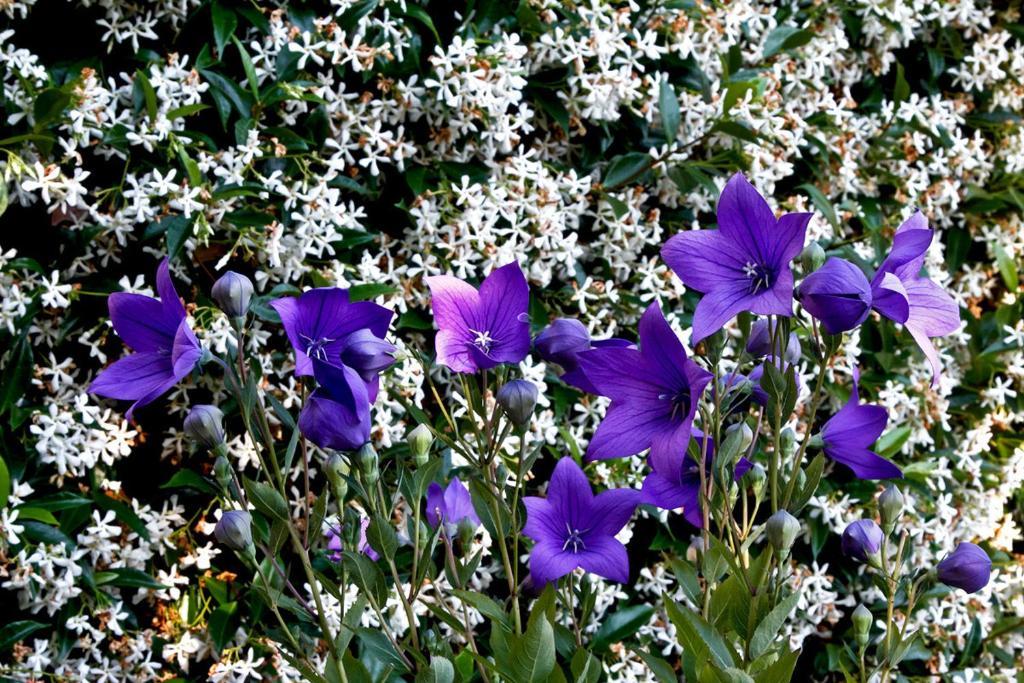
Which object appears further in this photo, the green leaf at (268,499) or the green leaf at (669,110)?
the green leaf at (669,110)

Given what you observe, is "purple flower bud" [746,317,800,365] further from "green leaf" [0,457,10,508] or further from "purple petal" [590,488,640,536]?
"green leaf" [0,457,10,508]

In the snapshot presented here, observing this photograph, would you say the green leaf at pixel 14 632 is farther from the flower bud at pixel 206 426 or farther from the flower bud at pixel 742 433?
the flower bud at pixel 742 433

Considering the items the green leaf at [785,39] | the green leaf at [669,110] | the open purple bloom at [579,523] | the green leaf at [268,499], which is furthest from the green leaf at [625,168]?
the green leaf at [268,499]

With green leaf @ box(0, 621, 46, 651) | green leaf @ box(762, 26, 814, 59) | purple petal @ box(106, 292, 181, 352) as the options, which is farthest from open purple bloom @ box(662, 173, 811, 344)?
green leaf @ box(762, 26, 814, 59)

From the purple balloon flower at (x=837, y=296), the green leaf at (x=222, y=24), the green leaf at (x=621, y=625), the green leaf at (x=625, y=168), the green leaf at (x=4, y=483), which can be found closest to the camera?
the purple balloon flower at (x=837, y=296)

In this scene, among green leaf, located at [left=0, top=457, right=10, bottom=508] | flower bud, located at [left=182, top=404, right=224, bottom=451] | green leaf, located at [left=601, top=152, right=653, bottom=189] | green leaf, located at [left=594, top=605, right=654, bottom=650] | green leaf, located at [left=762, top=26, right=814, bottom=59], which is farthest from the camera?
green leaf, located at [left=762, top=26, right=814, bottom=59]

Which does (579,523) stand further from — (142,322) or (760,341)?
(142,322)

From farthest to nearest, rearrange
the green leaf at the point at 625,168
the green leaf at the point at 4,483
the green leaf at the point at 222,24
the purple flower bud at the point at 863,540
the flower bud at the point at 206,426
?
1. the green leaf at the point at 625,168
2. the green leaf at the point at 222,24
3. the green leaf at the point at 4,483
4. the purple flower bud at the point at 863,540
5. the flower bud at the point at 206,426

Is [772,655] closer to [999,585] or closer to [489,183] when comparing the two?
[489,183]
